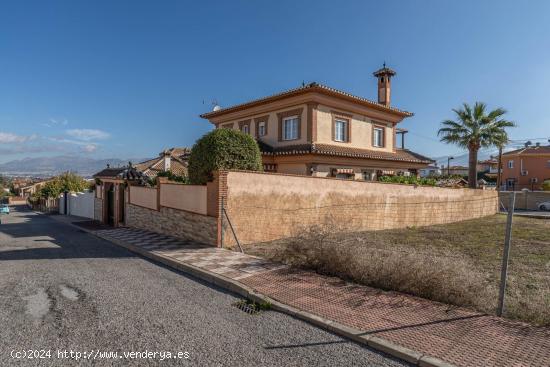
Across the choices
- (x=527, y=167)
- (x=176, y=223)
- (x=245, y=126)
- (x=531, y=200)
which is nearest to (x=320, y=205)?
(x=176, y=223)

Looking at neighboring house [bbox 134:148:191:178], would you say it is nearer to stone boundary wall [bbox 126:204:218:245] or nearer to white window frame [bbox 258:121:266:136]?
white window frame [bbox 258:121:266:136]

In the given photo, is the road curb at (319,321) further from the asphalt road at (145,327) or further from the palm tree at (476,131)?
the palm tree at (476,131)

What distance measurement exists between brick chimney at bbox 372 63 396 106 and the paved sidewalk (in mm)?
20231

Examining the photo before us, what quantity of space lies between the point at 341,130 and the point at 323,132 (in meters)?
1.76

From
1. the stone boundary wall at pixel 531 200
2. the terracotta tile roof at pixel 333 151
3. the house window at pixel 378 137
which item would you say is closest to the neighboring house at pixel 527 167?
the stone boundary wall at pixel 531 200

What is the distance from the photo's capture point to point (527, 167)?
170ft

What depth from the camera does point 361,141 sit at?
69.0 feet

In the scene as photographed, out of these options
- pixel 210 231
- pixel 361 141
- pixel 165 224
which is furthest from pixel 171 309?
pixel 361 141

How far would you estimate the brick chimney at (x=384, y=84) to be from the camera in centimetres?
2464

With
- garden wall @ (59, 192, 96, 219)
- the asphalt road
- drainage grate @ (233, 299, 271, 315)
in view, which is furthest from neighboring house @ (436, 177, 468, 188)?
garden wall @ (59, 192, 96, 219)

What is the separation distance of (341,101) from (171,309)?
54.0ft

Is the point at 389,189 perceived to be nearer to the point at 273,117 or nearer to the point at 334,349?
the point at 273,117

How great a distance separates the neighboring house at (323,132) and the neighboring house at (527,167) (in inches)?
1533

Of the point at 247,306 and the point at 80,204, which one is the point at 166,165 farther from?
the point at 247,306
